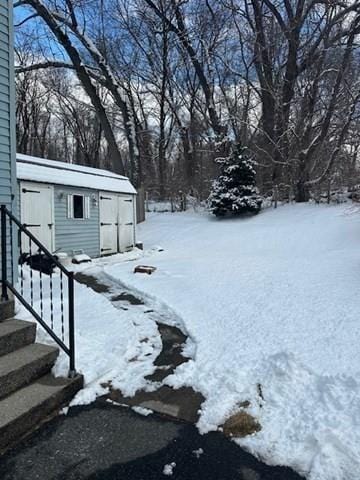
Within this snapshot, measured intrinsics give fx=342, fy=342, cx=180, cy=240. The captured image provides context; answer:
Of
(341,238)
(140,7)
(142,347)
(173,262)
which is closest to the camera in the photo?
(142,347)

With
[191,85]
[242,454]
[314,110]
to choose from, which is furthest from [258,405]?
[191,85]

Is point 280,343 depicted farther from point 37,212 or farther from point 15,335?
point 37,212

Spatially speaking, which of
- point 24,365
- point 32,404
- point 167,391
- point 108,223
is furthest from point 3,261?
point 108,223

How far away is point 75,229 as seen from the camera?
342 inches

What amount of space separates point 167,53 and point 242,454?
1994 cm

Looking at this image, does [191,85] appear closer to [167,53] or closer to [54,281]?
[167,53]

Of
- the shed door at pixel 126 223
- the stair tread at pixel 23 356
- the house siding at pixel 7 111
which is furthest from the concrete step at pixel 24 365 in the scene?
the shed door at pixel 126 223

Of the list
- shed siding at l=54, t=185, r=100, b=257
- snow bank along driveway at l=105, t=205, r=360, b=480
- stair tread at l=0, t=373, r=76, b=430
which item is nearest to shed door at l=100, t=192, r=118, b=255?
shed siding at l=54, t=185, r=100, b=257

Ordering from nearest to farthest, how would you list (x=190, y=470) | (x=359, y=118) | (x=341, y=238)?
(x=190, y=470) → (x=341, y=238) → (x=359, y=118)

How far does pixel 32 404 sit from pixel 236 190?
1283cm

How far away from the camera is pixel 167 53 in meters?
18.4

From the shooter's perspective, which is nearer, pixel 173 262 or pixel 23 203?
pixel 23 203

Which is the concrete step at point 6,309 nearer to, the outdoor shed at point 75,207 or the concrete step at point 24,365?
the concrete step at point 24,365

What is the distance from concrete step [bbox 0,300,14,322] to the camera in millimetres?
3191
